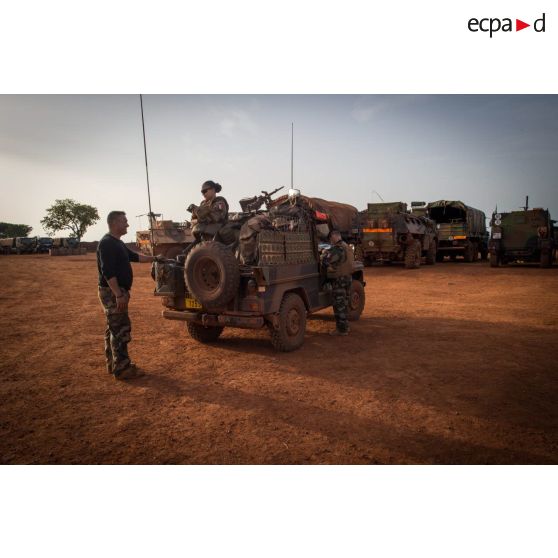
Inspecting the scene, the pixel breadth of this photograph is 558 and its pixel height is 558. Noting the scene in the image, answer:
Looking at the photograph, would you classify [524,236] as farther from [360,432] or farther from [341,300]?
[360,432]

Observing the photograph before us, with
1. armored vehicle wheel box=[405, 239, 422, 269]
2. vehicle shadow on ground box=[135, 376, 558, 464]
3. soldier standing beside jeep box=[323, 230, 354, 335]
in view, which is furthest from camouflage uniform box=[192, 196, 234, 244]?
armored vehicle wheel box=[405, 239, 422, 269]

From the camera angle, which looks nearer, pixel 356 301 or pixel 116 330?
pixel 116 330

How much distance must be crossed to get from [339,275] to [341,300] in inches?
16.7

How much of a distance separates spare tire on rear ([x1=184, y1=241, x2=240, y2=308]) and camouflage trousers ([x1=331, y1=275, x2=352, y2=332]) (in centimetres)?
213

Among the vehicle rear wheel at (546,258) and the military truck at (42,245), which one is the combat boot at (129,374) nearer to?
the vehicle rear wheel at (546,258)

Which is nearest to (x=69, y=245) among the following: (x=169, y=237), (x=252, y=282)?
(x=169, y=237)

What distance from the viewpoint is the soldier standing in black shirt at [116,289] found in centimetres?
436

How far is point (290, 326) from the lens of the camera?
558 centimetres

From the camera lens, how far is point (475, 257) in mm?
22844

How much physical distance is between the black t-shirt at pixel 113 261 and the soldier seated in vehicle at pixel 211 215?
1481 millimetres

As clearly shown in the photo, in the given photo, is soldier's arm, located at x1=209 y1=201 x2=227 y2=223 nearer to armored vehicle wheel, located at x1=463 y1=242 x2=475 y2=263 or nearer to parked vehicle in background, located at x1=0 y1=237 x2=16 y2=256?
armored vehicle wheel, located at x1=463 y1=242 x2=475 y2=263

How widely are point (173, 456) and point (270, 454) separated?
729mm

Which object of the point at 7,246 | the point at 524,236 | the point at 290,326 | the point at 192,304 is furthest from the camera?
the point at 7,246

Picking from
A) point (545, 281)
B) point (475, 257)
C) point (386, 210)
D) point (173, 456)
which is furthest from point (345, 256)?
point (475, 257)
